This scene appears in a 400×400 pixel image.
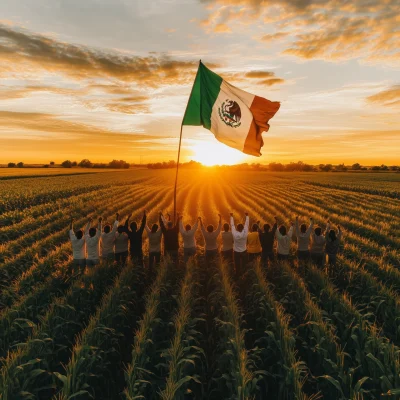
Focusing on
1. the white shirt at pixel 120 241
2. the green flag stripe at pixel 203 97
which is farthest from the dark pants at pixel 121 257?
the green flag stripe at pixel 203 97

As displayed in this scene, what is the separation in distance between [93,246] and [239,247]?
16.9 feet

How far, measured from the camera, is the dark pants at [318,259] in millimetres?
12148

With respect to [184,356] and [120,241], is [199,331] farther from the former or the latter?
[120,241]

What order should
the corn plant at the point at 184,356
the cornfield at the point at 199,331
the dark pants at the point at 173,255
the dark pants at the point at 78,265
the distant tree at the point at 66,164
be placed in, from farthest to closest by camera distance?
the distant tree at the point at 66,164 → the dark pants at the point at 173,255 → the dark pants at the point at 78,265 → the cornfield at the point at 199,331 → the corn plant at the point at 184,356

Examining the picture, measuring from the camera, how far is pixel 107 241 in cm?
1189

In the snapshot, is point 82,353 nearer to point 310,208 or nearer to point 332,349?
point 332,349

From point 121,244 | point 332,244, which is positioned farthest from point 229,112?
point 121,244

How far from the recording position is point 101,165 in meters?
160

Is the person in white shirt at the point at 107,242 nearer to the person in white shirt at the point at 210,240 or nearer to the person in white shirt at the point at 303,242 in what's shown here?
the person in white shirt at the point at 210,240

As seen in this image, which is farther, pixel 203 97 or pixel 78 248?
pixel 203 97

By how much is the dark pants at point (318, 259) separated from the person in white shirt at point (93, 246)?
7.78m

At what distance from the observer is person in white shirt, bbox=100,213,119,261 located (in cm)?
1178

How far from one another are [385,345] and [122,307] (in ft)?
19.2

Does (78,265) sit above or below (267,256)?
below
